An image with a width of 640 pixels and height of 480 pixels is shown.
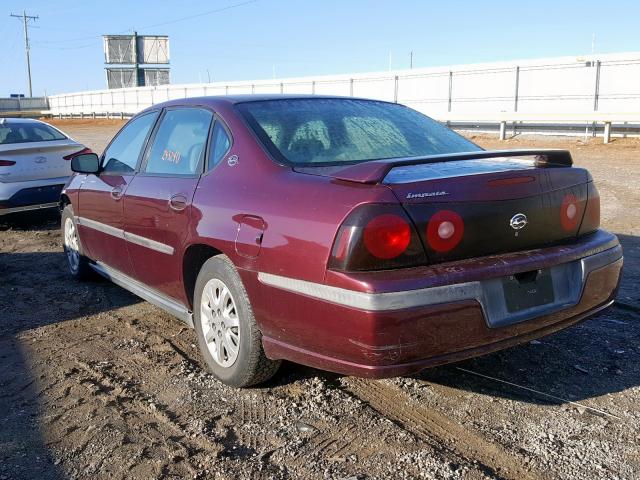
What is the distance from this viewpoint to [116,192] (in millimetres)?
4578

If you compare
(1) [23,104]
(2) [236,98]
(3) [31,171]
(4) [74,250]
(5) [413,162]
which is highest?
(1) [23,104]

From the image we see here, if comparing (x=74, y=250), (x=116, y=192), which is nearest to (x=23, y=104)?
(x=74, y=250)

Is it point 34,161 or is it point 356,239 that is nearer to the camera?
point 356,239

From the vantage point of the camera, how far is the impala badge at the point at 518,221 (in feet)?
9.61

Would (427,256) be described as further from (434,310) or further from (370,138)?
(370,138)

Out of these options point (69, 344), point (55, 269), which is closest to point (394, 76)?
point (55, 269)

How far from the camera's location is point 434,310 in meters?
2.64

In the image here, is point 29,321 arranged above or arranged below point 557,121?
below

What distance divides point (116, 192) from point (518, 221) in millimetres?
2927

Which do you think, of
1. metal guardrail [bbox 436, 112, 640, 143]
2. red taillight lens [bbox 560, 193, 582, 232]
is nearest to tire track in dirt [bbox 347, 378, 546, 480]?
red taillight lens [bbox 560, 193, 582, 232]

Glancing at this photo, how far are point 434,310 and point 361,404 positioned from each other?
Answer: 2.80ft

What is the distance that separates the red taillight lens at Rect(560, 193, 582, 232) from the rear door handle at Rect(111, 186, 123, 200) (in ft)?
9.76

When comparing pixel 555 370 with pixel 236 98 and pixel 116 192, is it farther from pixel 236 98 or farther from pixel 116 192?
pixel 116 192

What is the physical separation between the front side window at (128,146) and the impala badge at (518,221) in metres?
2.73
